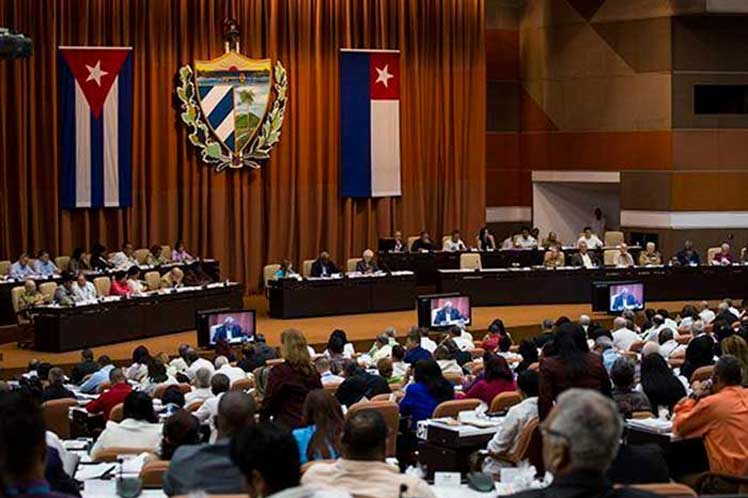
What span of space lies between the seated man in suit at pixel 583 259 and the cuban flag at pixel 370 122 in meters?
4.25

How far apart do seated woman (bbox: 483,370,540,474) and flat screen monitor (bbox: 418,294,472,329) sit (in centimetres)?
1014

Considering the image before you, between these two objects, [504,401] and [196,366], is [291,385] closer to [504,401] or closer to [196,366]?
[504,401]

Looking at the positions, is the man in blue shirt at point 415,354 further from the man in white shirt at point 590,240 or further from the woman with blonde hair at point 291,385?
the man in white shirt at point 590,240

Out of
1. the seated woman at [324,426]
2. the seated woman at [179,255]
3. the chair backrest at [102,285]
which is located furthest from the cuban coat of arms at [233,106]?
the seated woman at [324,426]

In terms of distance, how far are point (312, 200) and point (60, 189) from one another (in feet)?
16.4

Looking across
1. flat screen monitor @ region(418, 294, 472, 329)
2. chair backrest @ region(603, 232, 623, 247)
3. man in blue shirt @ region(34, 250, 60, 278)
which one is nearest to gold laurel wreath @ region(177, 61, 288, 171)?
man in blue shirt @ region(34, 250, 60, 278)

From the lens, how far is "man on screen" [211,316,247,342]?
59.3ft

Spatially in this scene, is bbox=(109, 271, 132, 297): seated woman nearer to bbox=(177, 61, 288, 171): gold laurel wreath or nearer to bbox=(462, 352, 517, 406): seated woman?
bbox=(177, 61, 288, 171): gold laurel wreath

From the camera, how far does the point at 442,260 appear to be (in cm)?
2431

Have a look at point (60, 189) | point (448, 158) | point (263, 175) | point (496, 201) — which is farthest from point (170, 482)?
point (496, 201)

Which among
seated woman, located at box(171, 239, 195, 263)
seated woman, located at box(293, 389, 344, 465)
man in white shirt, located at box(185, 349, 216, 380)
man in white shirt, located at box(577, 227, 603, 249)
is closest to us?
seated woman, located at box(293, 389, 344, 465)

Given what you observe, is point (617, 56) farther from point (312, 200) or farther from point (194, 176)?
point (194, 176)

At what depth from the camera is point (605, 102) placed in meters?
27.3

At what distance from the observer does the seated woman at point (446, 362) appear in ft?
42.2
